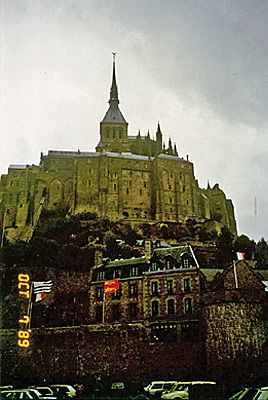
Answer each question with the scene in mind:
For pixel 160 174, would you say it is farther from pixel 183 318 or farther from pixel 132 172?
pixel 183 318

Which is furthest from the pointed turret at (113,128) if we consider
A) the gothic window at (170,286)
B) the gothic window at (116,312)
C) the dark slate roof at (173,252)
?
the gothic window at (170,286)

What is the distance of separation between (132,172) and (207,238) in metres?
14.4

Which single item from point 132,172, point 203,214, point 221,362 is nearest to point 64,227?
point 132,172

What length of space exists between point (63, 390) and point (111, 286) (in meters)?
7.35

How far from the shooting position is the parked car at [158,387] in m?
25.1

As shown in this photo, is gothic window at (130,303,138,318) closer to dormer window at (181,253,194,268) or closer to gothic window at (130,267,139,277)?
gothic window at (130,267,139,277)

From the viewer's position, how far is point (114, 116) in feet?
245

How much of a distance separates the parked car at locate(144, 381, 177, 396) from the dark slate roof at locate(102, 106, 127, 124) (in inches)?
2063

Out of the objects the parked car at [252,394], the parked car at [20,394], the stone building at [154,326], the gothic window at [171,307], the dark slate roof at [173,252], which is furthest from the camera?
the dark slate roof at [173,252]

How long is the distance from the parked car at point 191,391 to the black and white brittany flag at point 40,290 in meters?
11.5

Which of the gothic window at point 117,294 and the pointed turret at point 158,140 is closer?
the gothic window at point 117,294

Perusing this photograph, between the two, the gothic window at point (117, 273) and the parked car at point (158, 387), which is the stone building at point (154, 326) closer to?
the gothic window at point (117, 273)

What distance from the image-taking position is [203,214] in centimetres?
6025

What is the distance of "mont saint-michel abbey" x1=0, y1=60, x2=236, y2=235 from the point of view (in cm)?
5675
